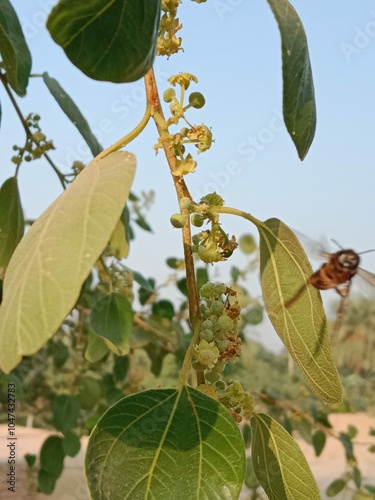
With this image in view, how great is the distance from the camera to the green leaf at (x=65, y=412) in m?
1.95

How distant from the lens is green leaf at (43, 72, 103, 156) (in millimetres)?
1030

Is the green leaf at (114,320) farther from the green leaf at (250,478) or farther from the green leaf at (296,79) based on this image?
the green leaf at (250,478)

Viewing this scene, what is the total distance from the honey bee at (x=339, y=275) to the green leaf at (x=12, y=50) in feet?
1.43

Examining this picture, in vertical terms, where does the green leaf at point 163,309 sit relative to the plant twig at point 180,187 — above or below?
Result: below

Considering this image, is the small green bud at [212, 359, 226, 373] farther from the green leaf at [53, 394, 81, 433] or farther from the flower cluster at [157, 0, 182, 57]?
the green leaf at [53, 394, 81, 433]

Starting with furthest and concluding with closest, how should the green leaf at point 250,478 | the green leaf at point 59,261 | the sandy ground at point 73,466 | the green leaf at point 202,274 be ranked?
the sandy ground at point 73,466 → the green leaf at point 202,274 → the green leaf at point 250,478 → the green leaf at point 59,261

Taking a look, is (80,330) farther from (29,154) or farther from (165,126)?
(165,126)

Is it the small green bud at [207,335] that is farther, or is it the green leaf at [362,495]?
the green leaf at [362,495]

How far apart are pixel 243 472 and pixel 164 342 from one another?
56.7 inches

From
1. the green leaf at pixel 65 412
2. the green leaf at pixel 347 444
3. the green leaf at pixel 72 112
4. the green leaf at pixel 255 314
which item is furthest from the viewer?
the green leaf at pixel 347 444

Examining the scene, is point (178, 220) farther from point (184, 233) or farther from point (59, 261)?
point (59, 261)

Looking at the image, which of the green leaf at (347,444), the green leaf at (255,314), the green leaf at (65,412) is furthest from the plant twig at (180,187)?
the green leaf at (347,444)

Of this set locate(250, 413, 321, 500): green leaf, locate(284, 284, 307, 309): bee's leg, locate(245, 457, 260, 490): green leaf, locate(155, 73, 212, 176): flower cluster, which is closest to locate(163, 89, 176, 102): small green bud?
locate(155, 73, 212, 176): flower cluster

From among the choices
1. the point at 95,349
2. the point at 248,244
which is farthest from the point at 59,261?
the point at 248,244
